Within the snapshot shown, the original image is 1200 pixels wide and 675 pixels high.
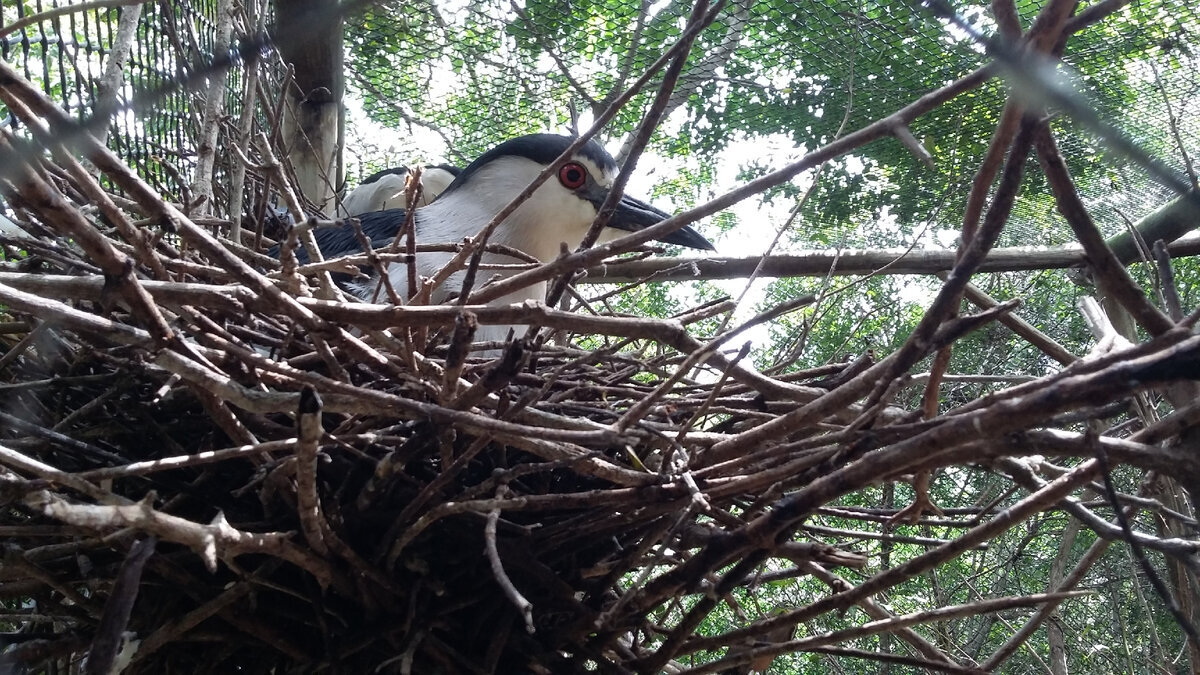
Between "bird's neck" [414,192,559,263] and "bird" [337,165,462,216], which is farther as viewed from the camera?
"bird" [337,165,462,216]

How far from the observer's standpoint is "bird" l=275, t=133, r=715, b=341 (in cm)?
156

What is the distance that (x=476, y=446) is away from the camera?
0.72 metres

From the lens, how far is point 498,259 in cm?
158

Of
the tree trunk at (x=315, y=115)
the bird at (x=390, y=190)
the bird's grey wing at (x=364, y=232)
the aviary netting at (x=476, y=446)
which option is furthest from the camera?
the bird at (x=390, y=190)

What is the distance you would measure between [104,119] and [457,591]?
24.2 inches

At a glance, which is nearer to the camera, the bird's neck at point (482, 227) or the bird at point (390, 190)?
the bird's neck at point (482, 227)

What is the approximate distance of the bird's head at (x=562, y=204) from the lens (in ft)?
5.14

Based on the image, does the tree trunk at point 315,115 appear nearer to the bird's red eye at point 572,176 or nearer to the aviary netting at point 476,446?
the bird's red eye at point 572,176

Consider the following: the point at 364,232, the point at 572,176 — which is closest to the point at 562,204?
the point at 572,176

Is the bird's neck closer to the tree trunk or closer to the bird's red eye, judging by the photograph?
the bird's red eye

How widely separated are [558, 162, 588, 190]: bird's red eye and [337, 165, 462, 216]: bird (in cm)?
55

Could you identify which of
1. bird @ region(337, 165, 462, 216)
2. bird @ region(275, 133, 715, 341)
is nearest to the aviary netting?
bird @ region(275, 133, 715, 341)

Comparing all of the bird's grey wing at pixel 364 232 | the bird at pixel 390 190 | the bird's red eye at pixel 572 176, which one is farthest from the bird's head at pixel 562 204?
the bird at pixel 390 190

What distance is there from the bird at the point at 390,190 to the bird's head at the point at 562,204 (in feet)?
1.38
